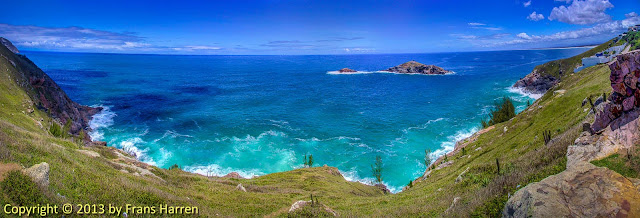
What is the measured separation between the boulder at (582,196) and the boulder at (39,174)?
1027 inches

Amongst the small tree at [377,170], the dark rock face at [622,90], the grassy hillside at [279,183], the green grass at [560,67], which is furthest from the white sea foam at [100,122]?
the green grass at [560,67]

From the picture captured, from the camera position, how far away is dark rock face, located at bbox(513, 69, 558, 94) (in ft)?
455

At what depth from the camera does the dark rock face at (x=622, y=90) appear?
20.2m

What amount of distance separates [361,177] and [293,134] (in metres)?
29.8

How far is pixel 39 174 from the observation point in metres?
17.2

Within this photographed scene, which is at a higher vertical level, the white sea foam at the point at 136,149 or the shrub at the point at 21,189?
the shrub at the point at 21,189

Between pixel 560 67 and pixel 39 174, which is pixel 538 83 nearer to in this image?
pixel 560 67

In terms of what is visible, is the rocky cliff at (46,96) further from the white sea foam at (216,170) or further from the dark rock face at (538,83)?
the dark rock face at (538,83)

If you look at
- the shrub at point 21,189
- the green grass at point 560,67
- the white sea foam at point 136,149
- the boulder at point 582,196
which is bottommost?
the white sea foam at point 136,149

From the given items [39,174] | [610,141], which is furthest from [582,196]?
[39,174]

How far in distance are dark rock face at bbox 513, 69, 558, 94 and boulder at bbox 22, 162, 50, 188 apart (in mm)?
170645

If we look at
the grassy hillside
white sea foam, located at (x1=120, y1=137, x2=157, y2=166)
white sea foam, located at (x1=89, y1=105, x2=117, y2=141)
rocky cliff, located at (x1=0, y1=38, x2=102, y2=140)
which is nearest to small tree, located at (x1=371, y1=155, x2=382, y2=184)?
the grassy hillside

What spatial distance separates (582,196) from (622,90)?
45.8ft

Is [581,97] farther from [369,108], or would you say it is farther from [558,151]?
[369,108]
